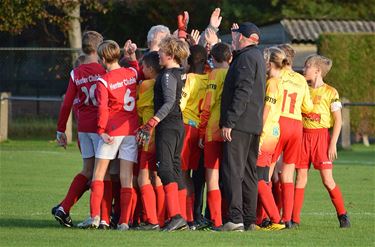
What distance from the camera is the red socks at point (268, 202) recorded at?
41.2ft

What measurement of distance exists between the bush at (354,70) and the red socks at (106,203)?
17.1m

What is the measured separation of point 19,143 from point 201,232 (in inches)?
658

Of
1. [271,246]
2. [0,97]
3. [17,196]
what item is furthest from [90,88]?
[0,97]

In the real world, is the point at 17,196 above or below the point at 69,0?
below

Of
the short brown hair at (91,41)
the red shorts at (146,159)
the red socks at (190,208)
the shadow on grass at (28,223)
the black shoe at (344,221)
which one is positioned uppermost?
the short brown hair at (91,41)

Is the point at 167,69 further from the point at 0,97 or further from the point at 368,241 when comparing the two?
the point at 0,97

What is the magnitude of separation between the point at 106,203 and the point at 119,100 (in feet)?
3.56

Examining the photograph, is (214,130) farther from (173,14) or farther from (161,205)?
(173,14)

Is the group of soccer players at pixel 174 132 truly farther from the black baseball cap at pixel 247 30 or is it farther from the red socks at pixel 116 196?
the black baseball cap at pixel 247 30

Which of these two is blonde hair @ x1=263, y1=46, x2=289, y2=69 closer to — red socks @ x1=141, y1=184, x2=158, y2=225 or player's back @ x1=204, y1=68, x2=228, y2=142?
player's back @ x1=204, y1=68, x2=228, y2=142

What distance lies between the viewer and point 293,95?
12883 millimetres

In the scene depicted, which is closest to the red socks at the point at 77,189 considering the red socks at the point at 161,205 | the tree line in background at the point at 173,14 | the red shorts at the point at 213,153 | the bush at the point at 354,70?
the red socks at the point at 161,205

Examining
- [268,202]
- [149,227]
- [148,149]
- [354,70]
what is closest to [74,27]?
[354,70]

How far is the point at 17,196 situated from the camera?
16094 millimetres
